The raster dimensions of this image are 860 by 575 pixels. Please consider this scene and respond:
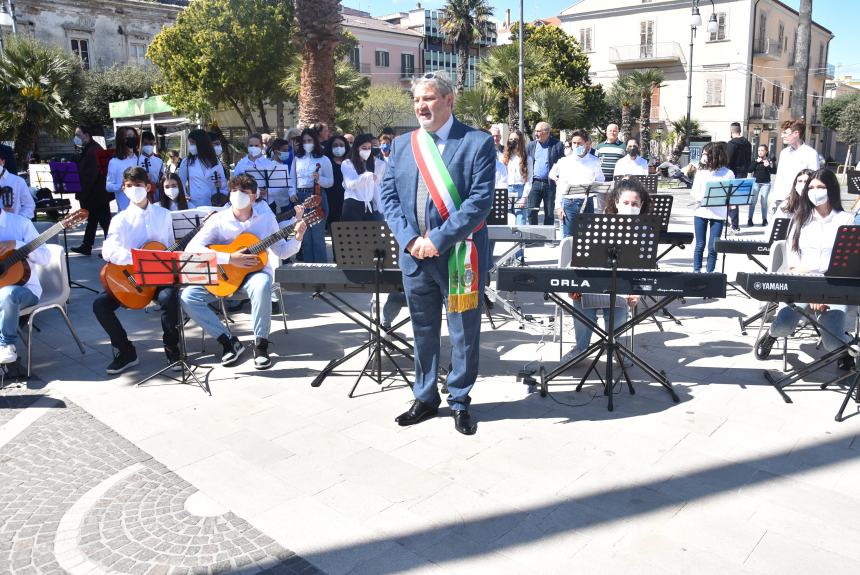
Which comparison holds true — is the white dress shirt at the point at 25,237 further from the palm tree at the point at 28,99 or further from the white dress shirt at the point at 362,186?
the palm tree at the point at 28,99

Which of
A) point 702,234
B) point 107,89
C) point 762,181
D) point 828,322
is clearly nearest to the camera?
point 828,322

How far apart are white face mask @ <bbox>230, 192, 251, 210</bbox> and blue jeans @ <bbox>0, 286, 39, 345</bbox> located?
A: 178 cm

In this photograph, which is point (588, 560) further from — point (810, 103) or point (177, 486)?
point (810, 103)

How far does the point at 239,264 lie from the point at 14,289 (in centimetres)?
171

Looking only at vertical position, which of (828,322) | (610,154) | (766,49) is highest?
(766,49)

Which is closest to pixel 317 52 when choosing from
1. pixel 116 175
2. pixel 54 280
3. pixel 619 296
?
pixel 116 175

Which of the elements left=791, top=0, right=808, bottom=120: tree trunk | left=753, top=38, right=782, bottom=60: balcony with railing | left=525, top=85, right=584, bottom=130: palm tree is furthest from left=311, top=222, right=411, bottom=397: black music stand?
left=753, top=38, right=782, bottom=60: balcony with railing

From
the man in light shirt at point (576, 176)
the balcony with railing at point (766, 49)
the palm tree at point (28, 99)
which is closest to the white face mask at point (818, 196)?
the man in light shirt at point (576, 176)

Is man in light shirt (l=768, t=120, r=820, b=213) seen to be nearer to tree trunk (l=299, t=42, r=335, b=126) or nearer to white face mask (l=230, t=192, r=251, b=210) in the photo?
white face mask (l=230, t=192, r=251, b=210)

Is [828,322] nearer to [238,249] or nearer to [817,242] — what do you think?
[817,242]

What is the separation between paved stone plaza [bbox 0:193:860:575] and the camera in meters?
3.07

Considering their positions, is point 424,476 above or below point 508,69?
below

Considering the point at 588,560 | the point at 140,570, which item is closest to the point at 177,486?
the point at 140,570

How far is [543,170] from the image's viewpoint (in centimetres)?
1104
